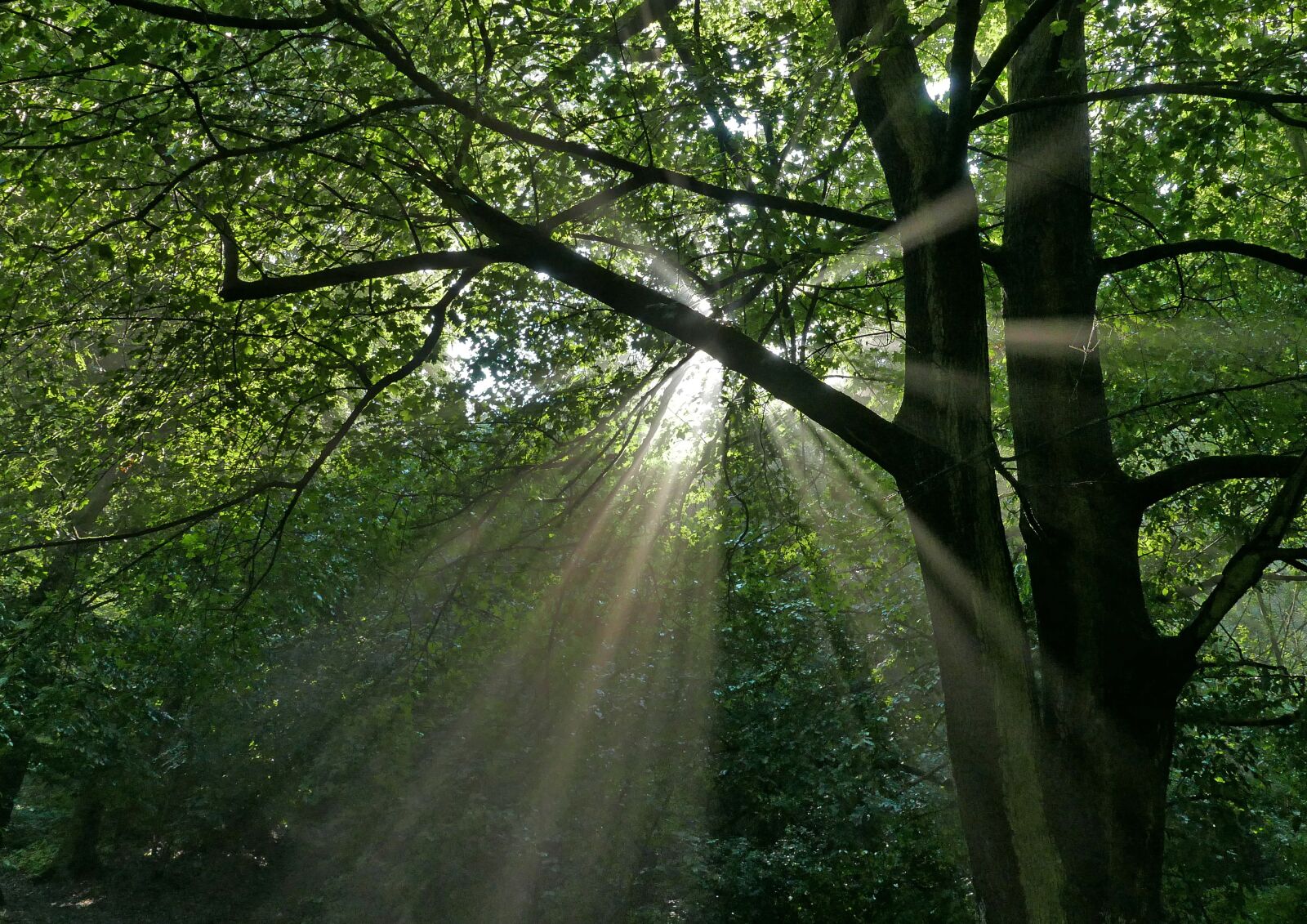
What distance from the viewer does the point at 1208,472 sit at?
421 centimetres

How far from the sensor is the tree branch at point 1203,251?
4207 millimetres

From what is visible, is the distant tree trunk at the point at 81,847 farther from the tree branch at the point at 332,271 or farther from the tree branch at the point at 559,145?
the tree branch at the point at 559,145

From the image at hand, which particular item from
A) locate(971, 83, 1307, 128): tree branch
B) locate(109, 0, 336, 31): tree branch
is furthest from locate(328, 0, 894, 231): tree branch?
locate(971, 83, 1307, 128): tree branch

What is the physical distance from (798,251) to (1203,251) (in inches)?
79.3

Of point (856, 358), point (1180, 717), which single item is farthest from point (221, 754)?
point (1180, 717)

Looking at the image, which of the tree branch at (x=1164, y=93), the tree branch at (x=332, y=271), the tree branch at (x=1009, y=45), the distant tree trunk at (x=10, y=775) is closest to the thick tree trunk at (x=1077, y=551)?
the tree branch at (x=1164, y=93)

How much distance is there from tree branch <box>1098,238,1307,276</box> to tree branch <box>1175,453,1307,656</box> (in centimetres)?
95

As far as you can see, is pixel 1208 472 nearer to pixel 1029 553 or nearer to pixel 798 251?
pixel 1029 553

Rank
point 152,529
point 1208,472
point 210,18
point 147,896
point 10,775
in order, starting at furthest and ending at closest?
1. point 147,896
2. point 10,775
3. point 1208,472
4. point 152,529
5. point 210,18

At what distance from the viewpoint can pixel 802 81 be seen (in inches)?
242

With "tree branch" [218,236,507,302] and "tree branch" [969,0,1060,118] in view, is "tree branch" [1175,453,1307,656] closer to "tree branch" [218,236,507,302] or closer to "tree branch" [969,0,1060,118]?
"tree branch" [969,0,1060,118]

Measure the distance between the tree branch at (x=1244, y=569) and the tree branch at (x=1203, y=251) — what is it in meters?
0.95

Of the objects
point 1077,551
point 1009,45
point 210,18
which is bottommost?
point 1077,551

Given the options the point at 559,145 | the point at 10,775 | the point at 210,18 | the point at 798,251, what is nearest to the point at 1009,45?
the point at 798,251
